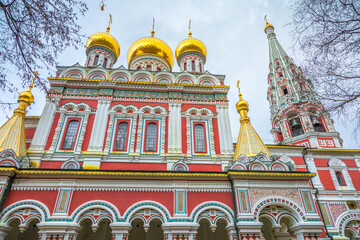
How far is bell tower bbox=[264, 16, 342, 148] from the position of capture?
56.3 ft

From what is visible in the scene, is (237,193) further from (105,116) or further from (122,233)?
(105,116)

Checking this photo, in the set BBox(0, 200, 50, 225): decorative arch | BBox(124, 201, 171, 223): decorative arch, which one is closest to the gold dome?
BBox(124, 201, 171, 223): decorative arch

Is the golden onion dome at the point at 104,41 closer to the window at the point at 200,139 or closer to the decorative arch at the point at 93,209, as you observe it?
the window at the point at 200,139

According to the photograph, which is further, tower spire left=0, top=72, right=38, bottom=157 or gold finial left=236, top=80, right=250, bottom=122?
gold finial left=236, top=80, right=250, bottom=122

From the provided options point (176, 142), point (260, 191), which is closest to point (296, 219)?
point (260, 191)

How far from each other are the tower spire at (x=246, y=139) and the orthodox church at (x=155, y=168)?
0.17 ft

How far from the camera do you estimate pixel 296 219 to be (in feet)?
25.4

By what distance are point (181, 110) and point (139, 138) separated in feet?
8.36

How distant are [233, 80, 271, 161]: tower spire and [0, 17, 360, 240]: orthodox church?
2.1 inches

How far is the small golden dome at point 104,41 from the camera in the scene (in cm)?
1614

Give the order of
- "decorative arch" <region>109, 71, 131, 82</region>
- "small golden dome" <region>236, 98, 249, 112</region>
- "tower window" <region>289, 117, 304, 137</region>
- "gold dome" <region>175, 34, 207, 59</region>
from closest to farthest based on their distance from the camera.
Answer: "small golden dome" <region>236, 98, 249, 112</region>
"decorative arch" <region>109, 71, 131, 82</region>
"gold dome" <region>175, 34, 207, 59</region>
"tower window" <region>289, 117, 304, 137</region>

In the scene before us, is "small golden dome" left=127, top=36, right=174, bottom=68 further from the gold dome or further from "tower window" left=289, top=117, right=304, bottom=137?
"tower window" left=289, top=117, right=304, bottom=137

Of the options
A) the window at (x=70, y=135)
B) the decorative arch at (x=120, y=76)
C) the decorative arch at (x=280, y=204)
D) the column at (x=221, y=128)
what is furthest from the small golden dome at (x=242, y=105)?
the window at (x=70, y=135)

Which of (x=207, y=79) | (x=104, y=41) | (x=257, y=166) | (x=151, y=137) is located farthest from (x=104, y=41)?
(x=257, y=166)
